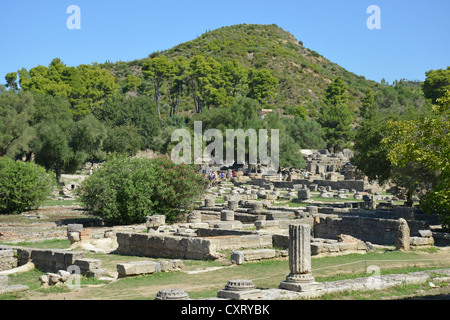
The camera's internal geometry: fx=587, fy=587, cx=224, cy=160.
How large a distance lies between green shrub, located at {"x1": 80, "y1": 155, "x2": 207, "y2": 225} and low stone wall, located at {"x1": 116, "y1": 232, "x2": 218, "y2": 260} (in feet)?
22.4

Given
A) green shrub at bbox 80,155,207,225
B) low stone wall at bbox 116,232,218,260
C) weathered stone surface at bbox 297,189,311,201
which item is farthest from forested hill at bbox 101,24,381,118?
low stone wall at bbox 116,232,218,260

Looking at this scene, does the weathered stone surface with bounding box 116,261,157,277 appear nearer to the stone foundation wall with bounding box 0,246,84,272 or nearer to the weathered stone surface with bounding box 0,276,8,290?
the stone foundation wall with bounding box 0,246,84,272

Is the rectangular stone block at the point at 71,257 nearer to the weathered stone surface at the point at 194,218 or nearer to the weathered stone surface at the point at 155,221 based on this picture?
the weathered stone surface at the point at 155,221

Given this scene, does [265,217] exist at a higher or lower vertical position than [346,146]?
lower

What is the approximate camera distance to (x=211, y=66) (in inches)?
4114

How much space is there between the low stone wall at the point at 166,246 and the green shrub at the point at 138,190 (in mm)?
6818

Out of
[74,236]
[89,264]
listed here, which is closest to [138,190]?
[74,236]

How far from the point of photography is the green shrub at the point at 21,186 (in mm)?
31719

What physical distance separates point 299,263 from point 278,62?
128870 mm

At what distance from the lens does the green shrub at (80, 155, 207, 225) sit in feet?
91.2

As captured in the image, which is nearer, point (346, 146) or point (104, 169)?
point (104, 169)
